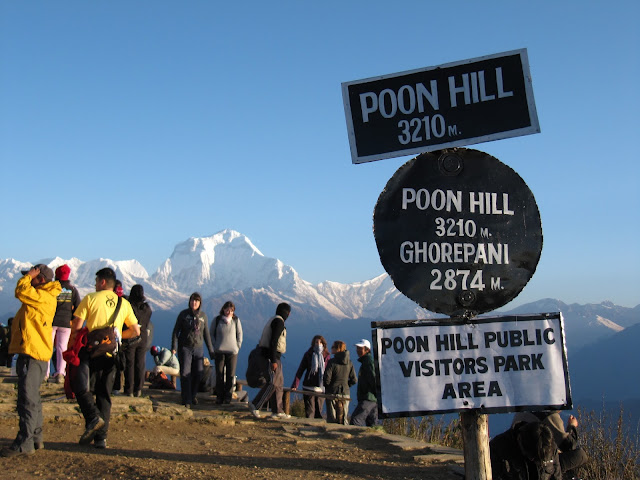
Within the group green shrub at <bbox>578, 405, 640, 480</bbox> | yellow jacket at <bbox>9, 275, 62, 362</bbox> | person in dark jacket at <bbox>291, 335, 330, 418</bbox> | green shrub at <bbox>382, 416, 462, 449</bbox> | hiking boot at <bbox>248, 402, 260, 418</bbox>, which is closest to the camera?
yellow jacket at <bbox>9, 275, 62, 362</bbox>

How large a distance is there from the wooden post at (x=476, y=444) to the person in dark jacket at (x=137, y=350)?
7626 millimetres

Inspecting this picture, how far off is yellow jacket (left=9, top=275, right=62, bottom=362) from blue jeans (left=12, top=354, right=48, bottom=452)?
84mm

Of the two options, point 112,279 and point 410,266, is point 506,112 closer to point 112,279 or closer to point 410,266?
point 410,266

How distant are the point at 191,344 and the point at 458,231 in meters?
7.67

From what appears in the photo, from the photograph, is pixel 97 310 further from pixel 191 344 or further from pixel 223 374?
pixel 223 374

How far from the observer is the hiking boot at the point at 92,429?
6.29 metres

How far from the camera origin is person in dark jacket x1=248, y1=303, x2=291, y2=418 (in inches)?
368

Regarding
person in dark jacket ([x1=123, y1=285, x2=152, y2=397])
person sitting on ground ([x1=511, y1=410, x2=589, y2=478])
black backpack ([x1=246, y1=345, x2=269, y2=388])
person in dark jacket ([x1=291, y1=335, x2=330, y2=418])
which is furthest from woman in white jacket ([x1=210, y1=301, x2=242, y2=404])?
person sitting on ground ([x1=511, y1=410, x2=589, y2=478])

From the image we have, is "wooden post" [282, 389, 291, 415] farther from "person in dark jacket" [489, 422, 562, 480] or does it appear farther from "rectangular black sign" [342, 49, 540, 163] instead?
"rectangular black sign" [342, 49, 540, 163]


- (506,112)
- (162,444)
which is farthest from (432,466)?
(506,112)

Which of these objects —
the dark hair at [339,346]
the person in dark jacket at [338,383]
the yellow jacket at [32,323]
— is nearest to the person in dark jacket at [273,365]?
the person in dark jacket at [338,383]

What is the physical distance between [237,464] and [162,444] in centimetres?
132

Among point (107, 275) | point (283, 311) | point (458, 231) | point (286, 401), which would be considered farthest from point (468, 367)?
point (286, 401)

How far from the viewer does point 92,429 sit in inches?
249
